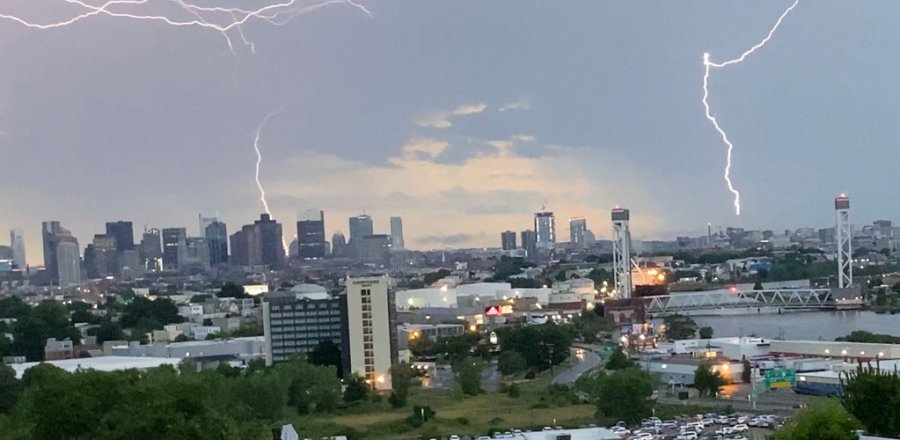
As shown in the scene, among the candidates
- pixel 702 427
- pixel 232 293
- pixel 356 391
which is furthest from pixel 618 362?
pixel 232 293

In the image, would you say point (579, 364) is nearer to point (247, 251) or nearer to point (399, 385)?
point (399, 385)

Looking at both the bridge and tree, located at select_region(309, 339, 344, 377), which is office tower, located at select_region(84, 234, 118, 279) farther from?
tree, located at select_region(309, 339, 344, 377)

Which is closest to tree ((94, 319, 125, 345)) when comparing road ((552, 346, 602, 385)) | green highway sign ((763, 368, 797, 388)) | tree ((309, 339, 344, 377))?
tree ((309, 339, 344, 377))

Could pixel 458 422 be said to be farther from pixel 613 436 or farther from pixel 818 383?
pixel 818 383

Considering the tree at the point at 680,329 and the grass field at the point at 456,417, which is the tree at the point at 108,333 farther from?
the tree at the point at 680,329

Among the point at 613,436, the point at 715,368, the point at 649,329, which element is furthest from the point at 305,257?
the point at 613,436
